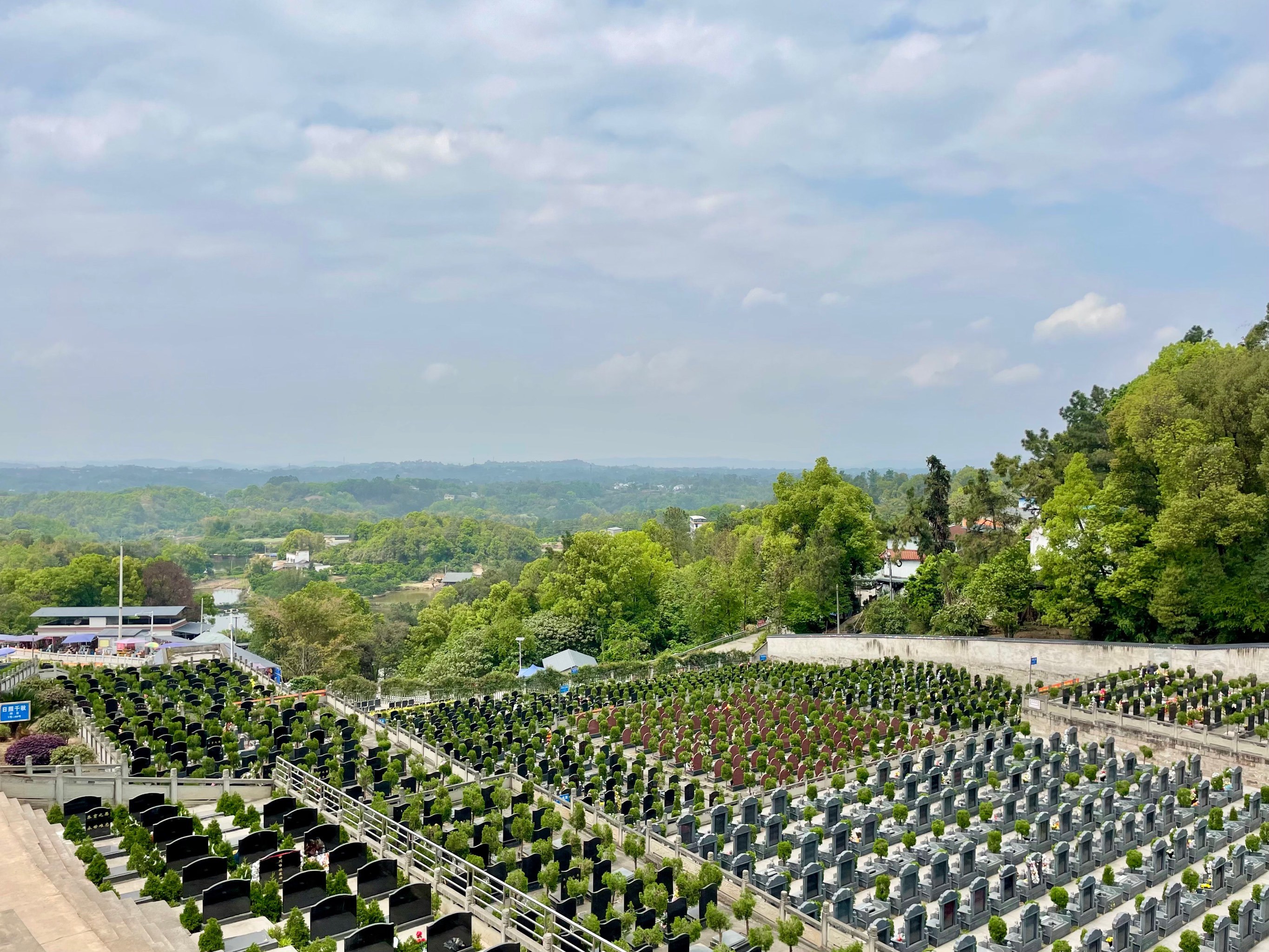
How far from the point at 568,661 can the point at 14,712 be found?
24.2m

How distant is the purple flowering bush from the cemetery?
1.30 metres

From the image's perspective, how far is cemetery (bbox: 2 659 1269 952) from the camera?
37.3 feet

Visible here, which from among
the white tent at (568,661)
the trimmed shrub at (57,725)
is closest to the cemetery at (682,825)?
the trimmed shrub at (57,725)

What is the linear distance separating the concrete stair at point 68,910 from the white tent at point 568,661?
27.4 meters

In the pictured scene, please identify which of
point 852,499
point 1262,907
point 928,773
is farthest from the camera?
point 852,499

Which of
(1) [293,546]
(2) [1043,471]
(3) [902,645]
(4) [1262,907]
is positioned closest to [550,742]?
(4) [1262,907]

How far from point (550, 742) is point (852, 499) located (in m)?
25.5

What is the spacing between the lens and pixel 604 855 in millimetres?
14305

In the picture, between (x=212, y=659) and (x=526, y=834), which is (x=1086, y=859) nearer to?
(x=526, y=834)

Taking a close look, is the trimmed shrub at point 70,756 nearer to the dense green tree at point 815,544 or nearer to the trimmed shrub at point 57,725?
the trimmed shrub at point 57,725

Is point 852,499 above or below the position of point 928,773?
above

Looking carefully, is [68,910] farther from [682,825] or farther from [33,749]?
[682,825]

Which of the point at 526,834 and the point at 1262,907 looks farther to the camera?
the point at 526,834

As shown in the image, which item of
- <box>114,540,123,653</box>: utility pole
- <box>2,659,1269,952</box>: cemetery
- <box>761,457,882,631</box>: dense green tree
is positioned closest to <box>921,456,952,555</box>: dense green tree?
<box>761,457,882,631</box>: dense green tree
